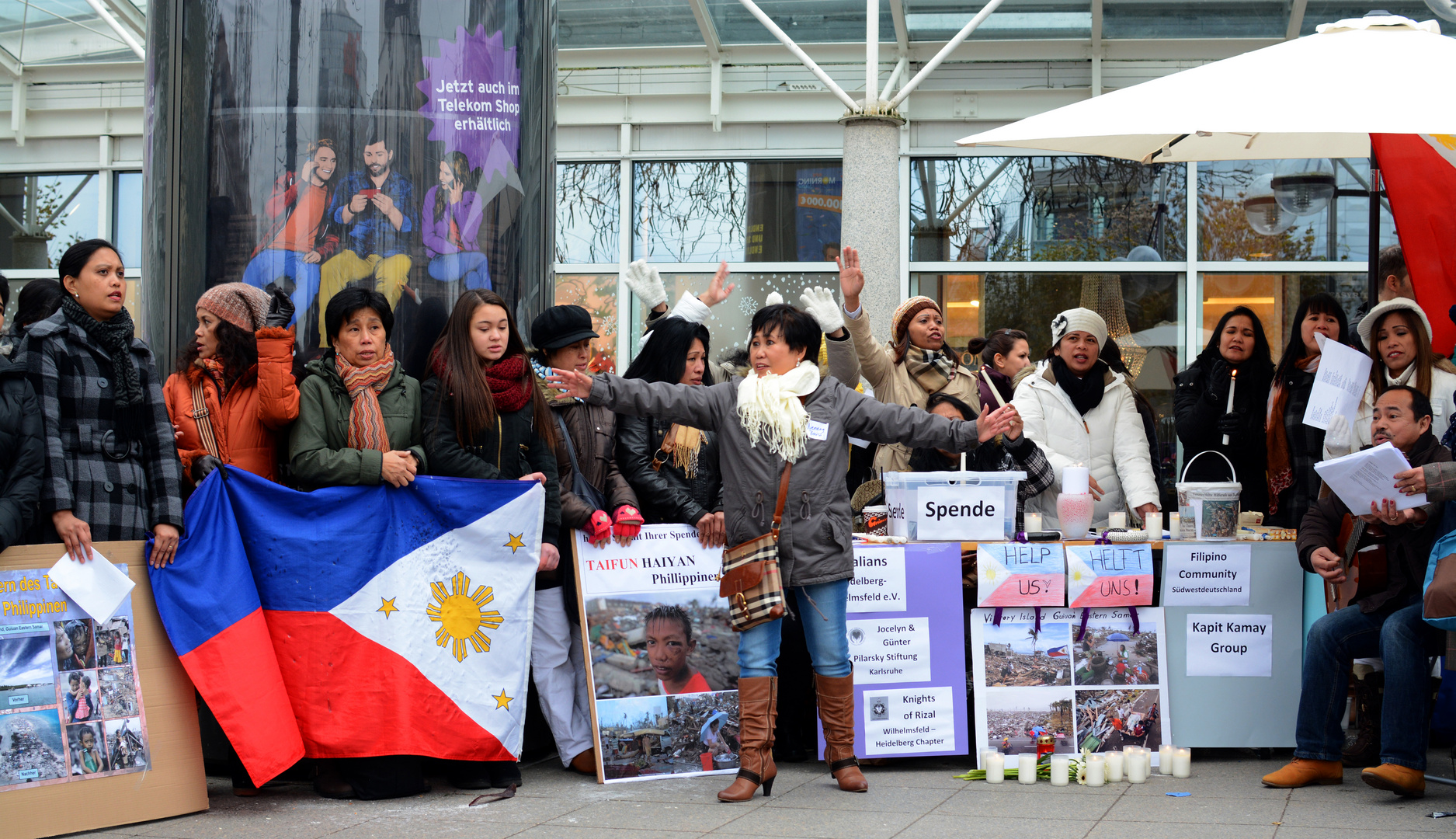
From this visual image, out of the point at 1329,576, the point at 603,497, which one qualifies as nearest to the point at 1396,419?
the point at 1329,576

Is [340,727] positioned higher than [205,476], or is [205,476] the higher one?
[205,476]

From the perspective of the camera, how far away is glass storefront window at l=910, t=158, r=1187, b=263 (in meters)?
11.6

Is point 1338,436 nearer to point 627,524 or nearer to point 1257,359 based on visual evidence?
point 1257,359

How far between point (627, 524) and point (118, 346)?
2.00 meters

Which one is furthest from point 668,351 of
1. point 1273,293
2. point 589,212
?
point 1273,293

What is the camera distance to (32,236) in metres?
12.8

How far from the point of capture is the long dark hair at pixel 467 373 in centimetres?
509

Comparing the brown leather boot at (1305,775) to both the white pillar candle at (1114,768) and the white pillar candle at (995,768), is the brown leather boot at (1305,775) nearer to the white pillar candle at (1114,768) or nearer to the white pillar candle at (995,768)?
the white pillar candle at (1114,768)

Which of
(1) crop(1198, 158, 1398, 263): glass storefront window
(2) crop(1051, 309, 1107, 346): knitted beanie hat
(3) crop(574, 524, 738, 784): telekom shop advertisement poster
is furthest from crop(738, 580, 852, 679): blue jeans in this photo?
(1) crop(1198, 158, 1398, 263): glass storefront window

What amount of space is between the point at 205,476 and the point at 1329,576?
14.1 feet

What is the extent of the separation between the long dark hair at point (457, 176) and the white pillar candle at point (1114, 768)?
11.6 feet

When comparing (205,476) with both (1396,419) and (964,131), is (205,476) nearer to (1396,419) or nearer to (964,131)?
(1396,419)

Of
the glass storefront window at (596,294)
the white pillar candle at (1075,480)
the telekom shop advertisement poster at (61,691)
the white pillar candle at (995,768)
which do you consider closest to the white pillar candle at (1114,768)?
the white pillar candle at (995,768)

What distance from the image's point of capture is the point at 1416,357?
5.66 meters
